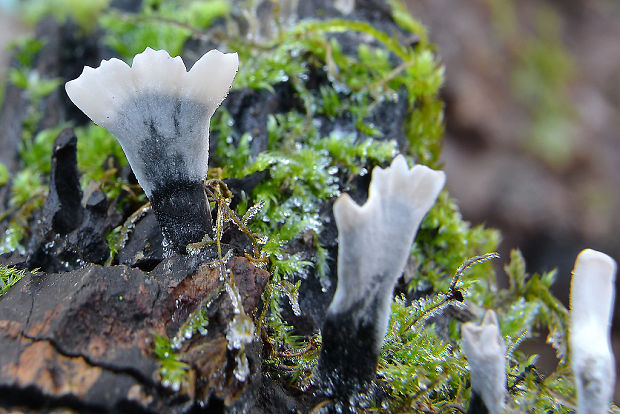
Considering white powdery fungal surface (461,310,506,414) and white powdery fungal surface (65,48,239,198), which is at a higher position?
white powdery fungal surface (65,48,239,198)

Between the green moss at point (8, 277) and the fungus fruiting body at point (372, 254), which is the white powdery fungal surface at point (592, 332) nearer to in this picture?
the fungus fruiting body at point (372, 254)

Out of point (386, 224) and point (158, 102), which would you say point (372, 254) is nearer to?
point (386, 224)

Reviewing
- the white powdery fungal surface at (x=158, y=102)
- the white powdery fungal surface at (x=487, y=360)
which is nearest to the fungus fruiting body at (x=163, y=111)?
the white powdery fungal surface at (x=158, y=102)

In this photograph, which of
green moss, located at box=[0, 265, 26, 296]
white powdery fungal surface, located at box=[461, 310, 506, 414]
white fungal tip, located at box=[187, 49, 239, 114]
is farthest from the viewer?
green moss, located at box=[0, 265, 26, 296]

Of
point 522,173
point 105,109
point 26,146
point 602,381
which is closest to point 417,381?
point 602,381

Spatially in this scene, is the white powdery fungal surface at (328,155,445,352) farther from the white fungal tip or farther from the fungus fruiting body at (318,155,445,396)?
the white fungal tip

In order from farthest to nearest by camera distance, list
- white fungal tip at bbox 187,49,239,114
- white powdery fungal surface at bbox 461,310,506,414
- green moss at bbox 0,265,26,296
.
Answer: green moss at bbox 0,265,26,296 < white fungal tip at bbox 187,49,239,114 < white powdery fungal surface at bbox 461,310,506,414

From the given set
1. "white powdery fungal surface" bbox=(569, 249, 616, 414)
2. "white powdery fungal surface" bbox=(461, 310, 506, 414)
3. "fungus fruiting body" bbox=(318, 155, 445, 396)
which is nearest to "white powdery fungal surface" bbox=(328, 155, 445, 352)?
"fungus fruiting body" bbox=(318, 155, 445, 396)
